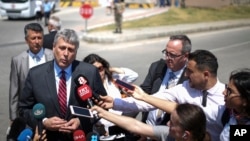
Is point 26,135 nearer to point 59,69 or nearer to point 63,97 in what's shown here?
point 63,97

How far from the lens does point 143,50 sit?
50.2 ft

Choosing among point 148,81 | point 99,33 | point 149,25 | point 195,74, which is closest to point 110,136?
point 148,81

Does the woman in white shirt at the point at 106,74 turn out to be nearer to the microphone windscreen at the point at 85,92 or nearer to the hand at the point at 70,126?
the hand at the point at 70,126

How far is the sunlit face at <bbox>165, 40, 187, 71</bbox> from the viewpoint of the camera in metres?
4.01

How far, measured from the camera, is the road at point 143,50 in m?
11.6

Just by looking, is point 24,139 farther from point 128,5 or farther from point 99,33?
point 128,5

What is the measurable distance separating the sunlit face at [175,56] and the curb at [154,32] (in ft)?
42.1

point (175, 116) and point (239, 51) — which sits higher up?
point (175, 116)

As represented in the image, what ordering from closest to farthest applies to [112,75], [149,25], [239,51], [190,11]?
[112,75] → [239,51] → [149,25] → [190,11]

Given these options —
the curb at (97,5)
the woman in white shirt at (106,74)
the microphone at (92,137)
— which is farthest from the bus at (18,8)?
the microphone at (92,137)

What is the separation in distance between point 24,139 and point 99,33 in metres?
15.0

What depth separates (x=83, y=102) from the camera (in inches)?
141

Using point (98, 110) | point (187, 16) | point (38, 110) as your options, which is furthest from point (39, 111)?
point (187, 16)

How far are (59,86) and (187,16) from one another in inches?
885
